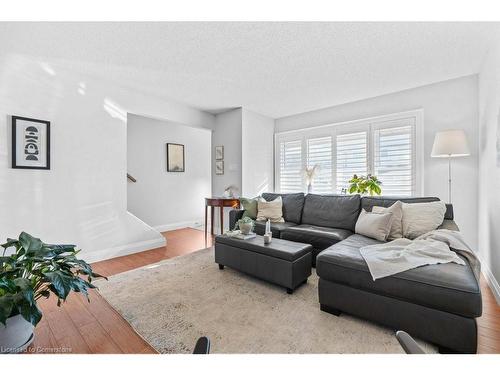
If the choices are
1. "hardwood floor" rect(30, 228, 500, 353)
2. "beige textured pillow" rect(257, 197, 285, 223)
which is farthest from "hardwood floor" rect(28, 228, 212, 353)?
"beige textured pillow" rect(257, 197, 285, 223)

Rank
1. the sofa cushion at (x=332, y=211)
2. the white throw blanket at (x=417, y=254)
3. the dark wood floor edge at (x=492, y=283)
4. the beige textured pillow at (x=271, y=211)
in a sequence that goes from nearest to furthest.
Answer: the white throw blanket at (x=417, y=254)
the dark wood floor edge at (x=492, y=283)
the sofa cushion at (x=332, y=211)
the beige textured pillow at (x=271, y=211)

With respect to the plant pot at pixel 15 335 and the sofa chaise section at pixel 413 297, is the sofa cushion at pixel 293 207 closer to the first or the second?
the sofa chaise section at pixel 413 297

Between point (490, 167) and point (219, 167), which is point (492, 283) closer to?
point (490, 167)

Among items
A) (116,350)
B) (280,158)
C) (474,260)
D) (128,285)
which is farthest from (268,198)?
(116,350)

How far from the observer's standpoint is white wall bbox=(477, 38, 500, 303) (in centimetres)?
218

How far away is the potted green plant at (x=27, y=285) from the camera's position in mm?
1195

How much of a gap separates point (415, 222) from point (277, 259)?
59.3 inches

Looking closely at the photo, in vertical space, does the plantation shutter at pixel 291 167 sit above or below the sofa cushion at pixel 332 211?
above

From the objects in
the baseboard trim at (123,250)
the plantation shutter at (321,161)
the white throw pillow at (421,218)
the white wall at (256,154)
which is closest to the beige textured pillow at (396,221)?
the white throw pillow at (421,218)

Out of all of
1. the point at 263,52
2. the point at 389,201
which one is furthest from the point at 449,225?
the point at 263,52

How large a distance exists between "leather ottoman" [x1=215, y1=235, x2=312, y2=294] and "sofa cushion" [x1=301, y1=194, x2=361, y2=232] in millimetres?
942

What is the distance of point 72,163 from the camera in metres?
2.96

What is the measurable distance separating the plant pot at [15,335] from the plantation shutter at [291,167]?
13.8ft

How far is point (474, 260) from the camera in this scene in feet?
5.85
